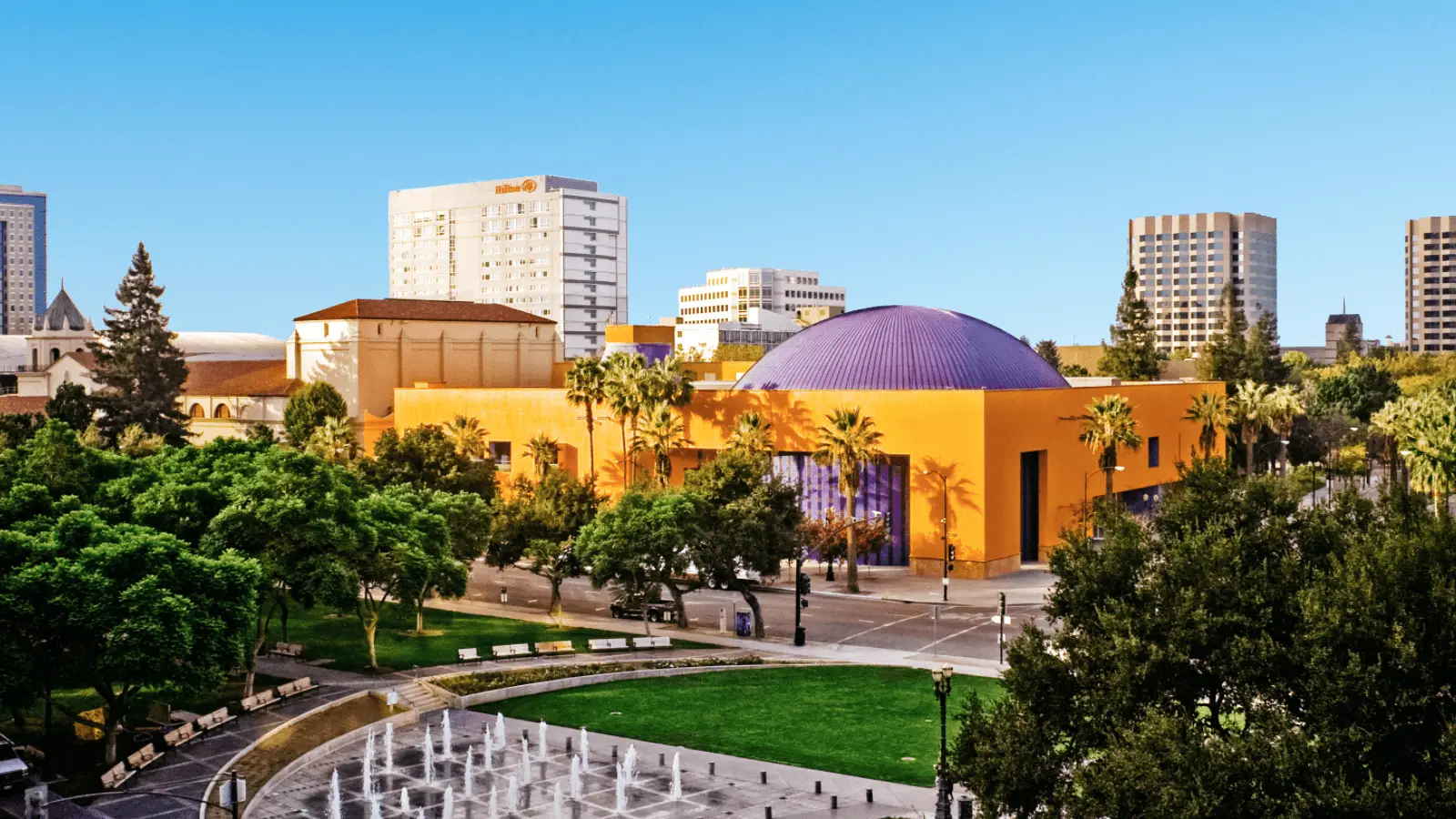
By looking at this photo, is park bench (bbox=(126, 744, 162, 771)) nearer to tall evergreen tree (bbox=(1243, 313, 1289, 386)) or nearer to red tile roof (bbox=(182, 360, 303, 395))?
red tile roof (bbox=(182, 360, 303, 395))

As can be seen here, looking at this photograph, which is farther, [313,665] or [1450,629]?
[313,665]

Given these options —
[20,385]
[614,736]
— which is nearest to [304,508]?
[614,736]

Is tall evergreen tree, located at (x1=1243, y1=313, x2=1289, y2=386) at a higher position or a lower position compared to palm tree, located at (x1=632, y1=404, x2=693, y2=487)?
higher

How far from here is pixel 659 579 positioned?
55.3 m

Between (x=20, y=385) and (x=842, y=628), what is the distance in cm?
11137

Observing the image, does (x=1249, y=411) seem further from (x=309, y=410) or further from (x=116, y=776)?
(x=116, y=776)

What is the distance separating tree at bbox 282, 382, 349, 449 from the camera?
95.6 meters

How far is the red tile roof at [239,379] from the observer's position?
355 ft

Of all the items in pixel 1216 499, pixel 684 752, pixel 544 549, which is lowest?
pixel 684 752

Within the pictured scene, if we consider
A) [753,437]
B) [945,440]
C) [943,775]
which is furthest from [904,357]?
[943,775]

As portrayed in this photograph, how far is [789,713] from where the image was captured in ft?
142

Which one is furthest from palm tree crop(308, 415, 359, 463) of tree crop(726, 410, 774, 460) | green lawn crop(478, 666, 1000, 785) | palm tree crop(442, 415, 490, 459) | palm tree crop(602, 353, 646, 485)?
green lawn crop(478, 666, 1000, 785)

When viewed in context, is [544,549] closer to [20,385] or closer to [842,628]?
[842,628]

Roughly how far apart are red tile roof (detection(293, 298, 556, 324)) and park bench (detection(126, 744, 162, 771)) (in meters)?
72.1
